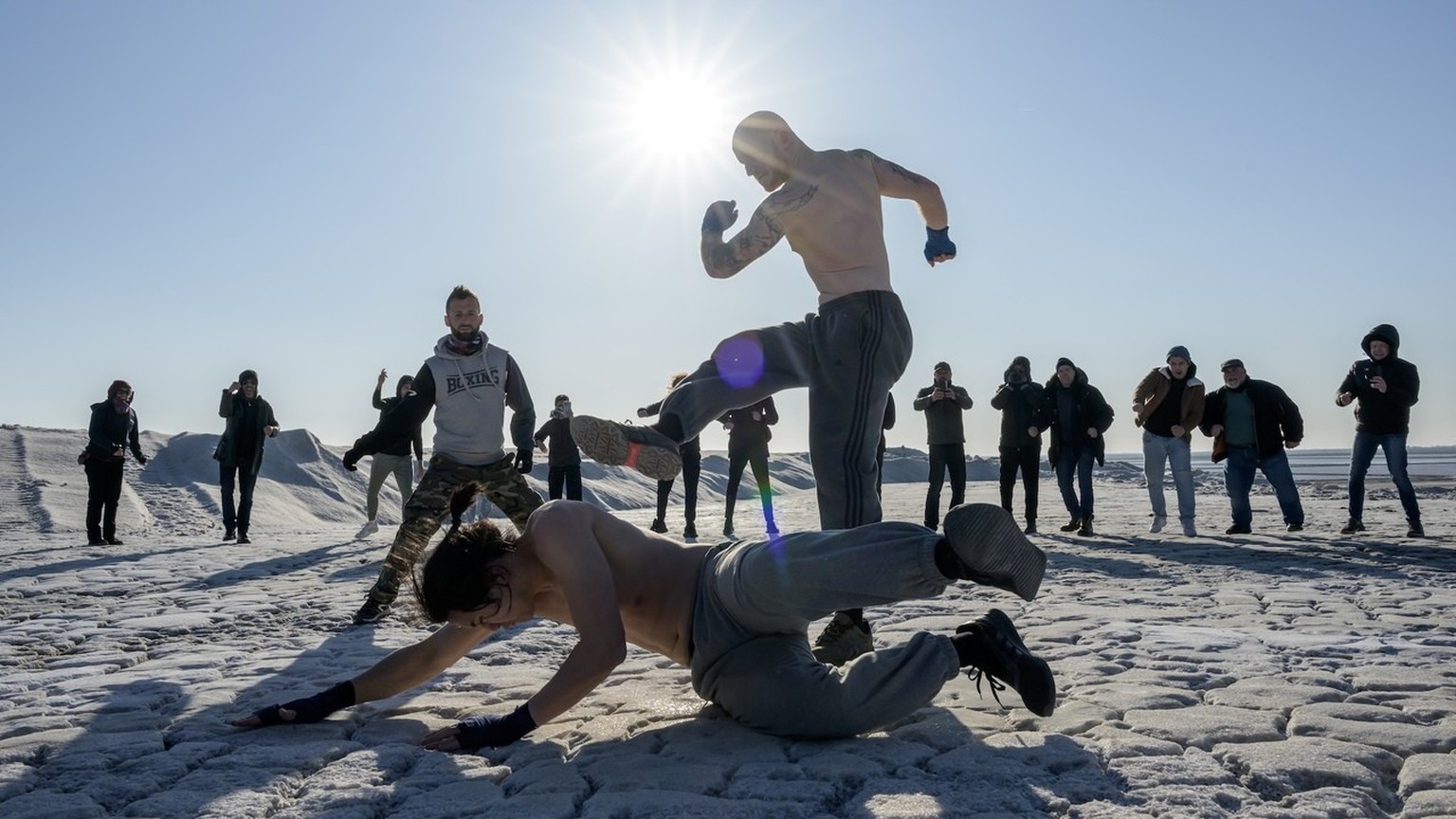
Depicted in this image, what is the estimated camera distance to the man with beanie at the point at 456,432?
542cm

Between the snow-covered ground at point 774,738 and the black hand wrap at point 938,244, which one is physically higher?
the black hand wrap at point 938,244

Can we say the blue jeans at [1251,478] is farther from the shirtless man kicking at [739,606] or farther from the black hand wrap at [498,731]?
the black hand wrap at [498,731]

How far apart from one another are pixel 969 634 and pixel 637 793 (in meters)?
1.10

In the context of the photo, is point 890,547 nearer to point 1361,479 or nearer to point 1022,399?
point 1022,399

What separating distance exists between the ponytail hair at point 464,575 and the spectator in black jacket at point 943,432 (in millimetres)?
8837

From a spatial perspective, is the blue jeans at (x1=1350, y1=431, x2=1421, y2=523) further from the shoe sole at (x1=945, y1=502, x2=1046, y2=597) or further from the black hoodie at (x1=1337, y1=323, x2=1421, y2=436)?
the shoe sole at (x1=945, y1=502, x2=1046, y2=597)

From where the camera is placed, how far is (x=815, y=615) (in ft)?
8.98

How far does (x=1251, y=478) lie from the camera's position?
11.2 meters

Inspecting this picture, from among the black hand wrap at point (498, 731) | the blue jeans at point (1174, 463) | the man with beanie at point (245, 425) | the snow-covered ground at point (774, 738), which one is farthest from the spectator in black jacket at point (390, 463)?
the black hand wrap at point (498, 731)

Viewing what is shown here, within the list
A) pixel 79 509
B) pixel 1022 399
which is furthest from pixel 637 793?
pixel 79 509

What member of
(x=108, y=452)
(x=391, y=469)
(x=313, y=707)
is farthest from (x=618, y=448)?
(x=108, y=452)

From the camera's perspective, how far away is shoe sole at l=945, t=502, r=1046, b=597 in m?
2.38

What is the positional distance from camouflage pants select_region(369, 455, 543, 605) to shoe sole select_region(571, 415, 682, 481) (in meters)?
1.94

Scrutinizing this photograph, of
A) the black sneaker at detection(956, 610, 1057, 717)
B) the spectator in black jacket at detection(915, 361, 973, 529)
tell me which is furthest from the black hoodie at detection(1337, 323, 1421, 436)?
the black sneaker at detection(956, 610, 1057, 717)
